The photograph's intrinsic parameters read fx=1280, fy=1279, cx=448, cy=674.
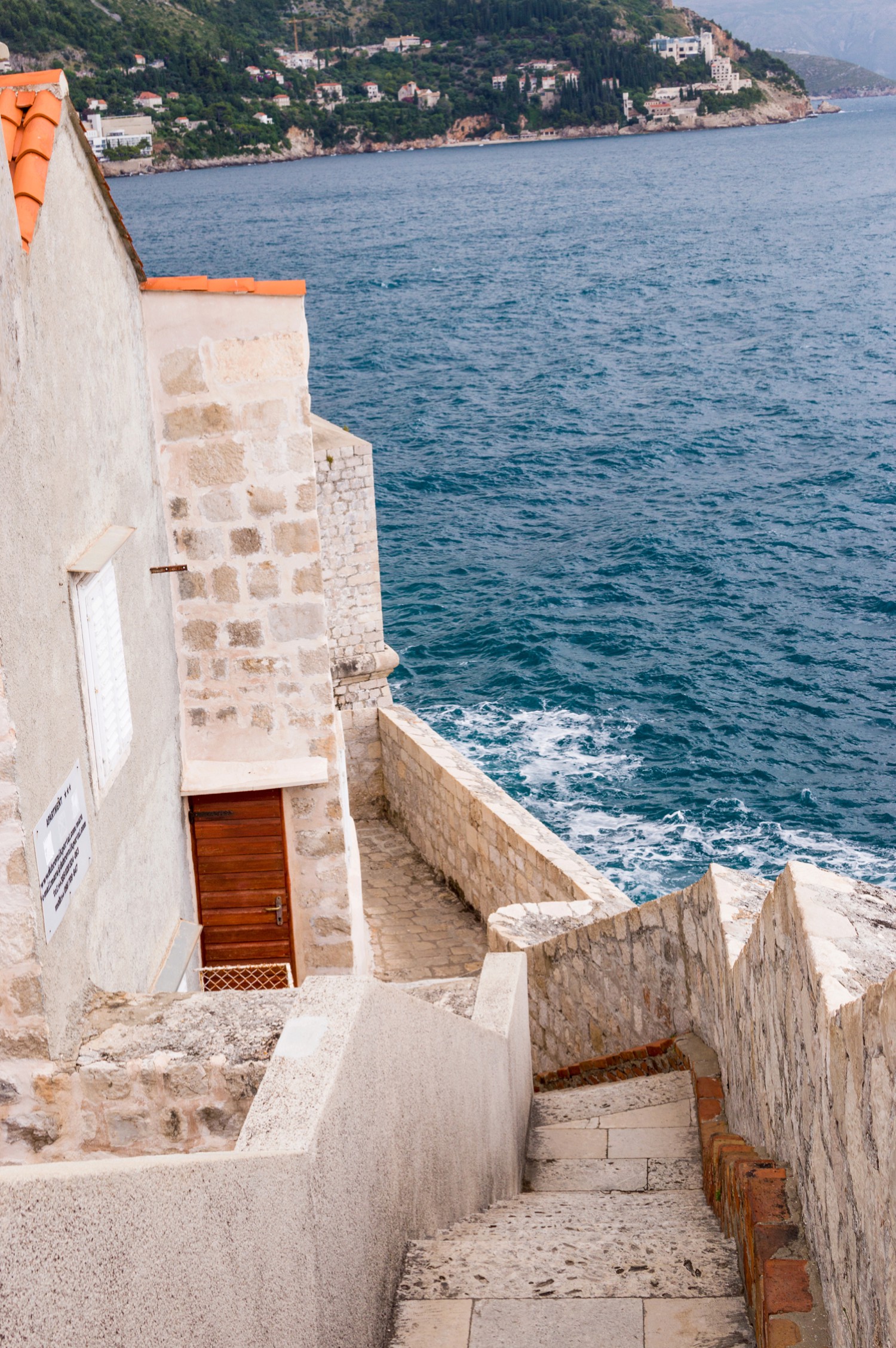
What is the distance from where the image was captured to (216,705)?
8172 mm

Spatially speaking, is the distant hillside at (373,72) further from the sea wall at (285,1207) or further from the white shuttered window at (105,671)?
the sea wall at (285,1207)

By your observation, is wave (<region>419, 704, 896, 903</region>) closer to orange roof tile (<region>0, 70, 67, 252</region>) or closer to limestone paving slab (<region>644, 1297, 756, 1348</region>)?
orange roof tile (<region>0, 70, 67, 252</region>)

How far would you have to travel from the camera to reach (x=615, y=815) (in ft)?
66.9

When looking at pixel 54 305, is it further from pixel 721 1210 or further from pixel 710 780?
pixel 710 780

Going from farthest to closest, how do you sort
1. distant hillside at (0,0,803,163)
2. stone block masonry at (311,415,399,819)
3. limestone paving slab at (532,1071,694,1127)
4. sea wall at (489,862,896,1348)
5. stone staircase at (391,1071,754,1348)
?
distant hillside at (0,0,803,163) < stone block masonry at (311,415,399,819) < limestone paving slab at (532,1071,694,1127) < stone staircase at (391,1071,754,1348) < sea wall at (489,862,896,1348)

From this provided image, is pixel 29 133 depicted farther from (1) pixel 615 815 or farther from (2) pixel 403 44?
(2) pixel 403 44

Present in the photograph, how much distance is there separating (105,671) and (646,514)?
28.7 m

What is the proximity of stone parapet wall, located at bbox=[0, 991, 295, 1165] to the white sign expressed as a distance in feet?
1.77

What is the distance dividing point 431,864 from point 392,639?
40.6 ft

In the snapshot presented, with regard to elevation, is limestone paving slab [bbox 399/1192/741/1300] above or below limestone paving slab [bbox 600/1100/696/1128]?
above

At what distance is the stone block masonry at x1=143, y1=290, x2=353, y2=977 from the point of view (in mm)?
7609

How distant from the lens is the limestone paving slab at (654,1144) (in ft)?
17.3

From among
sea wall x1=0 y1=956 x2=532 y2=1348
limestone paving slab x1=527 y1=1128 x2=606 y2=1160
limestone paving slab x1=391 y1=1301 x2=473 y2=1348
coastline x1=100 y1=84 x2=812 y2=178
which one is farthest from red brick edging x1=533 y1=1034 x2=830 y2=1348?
coastline x1=100 y1=84 x2=812 y2=178

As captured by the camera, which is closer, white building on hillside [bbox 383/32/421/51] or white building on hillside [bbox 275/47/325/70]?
white building on hillside [bbox 275/47/325/70]
